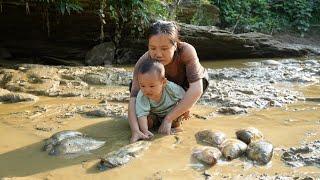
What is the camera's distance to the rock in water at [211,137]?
3.30 meters

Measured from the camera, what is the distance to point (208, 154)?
9.73ft

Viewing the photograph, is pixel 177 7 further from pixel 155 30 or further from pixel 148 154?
pixel 148 154

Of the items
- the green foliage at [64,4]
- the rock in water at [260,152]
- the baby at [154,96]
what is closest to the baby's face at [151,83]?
the baby at [154,96]

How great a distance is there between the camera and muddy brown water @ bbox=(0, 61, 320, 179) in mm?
2836

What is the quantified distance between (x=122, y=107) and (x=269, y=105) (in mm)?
1434

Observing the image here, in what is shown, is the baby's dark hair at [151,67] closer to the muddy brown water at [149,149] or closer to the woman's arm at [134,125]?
the woman's arm at [134,125]

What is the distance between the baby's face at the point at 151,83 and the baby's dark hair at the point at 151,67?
22 mm

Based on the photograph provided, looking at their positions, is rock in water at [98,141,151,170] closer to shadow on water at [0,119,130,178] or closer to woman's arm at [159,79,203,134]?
shadow on water at [0,119,130,178]

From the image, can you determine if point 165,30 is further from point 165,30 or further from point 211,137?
point 211,137

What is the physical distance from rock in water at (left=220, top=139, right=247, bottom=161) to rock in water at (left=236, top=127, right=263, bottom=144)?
0.37ft

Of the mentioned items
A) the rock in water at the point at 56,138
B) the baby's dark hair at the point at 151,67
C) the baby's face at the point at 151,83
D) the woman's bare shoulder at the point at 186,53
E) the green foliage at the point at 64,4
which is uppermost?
the green foliage at the point at 64,4

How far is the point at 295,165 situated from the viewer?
9.55ft

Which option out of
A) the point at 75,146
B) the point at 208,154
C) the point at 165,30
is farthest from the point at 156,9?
the point at 208,154

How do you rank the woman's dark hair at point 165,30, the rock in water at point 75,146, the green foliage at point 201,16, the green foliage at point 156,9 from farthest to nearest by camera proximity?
the green foliage at point 201,16 → the green foliage at point 156,9 → the woman's dark hair at point 165,30 → the rock in water at point 75,146
